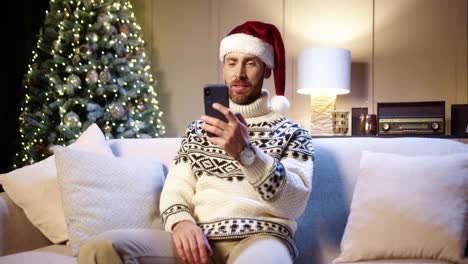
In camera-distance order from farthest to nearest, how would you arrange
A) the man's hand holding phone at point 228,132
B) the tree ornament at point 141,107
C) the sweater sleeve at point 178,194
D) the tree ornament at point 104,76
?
the tree ornament at point 141,107 < the tree ornament at point 104,76 < the sweater sleeve at point 178,194 < the man's hand holding phone at point 228,132

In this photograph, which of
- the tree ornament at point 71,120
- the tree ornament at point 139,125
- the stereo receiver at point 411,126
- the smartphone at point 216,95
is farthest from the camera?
the tree ornament at point 139,125

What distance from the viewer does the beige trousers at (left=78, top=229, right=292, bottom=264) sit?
1.25 m

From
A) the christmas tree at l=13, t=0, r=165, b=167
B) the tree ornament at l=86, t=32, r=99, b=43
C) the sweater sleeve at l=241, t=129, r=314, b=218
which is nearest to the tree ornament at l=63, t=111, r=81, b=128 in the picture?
the christmas tree at l=13, t=0, r=165, b=167

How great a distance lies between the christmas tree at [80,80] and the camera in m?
3.47

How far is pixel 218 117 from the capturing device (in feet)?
4.70

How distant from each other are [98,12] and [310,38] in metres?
1.71

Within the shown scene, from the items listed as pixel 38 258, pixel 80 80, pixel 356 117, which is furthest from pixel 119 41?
pixel 38 258

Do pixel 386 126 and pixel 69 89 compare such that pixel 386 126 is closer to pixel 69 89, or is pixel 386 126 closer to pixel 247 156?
pixel 247 156

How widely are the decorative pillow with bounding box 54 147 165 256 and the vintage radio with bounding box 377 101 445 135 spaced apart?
6.04 ft

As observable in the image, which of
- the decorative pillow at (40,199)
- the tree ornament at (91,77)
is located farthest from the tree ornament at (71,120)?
the decorative pillow at (40,199)

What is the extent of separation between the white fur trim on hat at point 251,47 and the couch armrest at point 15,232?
1.07 m

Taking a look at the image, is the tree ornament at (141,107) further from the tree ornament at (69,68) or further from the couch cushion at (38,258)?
the couch cushion at (38,258)

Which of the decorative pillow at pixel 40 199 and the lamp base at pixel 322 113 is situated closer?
the decorative pillow at pixel 40 199

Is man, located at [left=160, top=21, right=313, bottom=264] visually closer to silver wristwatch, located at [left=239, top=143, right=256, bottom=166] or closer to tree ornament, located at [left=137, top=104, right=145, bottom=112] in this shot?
silver wristwatch, located at [left=239, top=143, right=256, bottom=166]
